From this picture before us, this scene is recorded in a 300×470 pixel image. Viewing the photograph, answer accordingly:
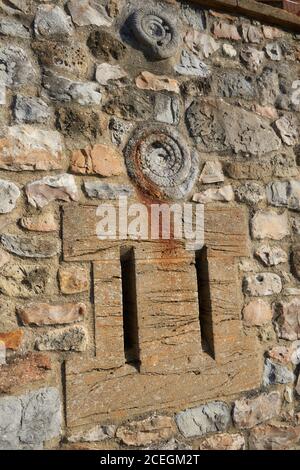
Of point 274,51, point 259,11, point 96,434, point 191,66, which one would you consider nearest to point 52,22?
point 191,66

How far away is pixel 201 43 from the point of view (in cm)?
252

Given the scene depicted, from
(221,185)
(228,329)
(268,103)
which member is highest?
(268,103)

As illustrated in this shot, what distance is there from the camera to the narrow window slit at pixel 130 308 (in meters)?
2.08

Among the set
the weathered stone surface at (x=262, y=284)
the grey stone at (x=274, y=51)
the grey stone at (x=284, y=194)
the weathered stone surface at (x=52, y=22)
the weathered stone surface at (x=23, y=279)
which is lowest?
the weathered stone surface at (x=23, y=279)

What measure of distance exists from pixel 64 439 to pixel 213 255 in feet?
3.42

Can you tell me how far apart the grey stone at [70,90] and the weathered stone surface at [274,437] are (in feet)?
5.62

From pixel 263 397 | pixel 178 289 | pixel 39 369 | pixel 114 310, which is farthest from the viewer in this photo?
pixel 263 397

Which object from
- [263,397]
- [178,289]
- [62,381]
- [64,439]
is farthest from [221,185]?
[64,439]

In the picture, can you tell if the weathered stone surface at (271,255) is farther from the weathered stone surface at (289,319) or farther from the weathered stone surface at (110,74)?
the weathered stone surface at (110,74)

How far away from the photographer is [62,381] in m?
1.89

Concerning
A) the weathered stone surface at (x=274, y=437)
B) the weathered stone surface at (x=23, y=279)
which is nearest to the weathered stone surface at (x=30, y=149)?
the weathered stone surface at (x=23, y=279)

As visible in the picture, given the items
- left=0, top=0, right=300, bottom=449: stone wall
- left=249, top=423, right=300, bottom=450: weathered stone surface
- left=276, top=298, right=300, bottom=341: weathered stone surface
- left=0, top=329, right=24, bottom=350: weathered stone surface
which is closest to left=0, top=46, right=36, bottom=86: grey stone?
left=0, top=0, right=300, bottom=449: stone wall

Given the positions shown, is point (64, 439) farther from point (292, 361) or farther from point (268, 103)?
point (268, 103)

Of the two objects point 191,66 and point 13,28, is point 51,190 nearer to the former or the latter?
point 13,28
